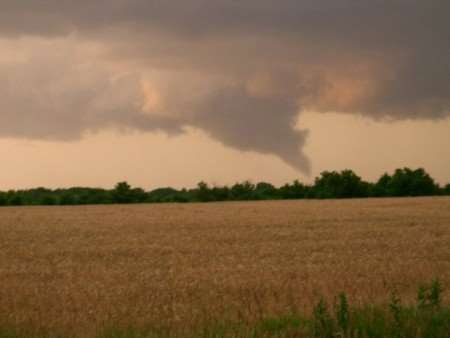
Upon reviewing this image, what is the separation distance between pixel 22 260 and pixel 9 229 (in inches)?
513

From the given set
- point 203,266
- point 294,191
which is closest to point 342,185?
point 294,191

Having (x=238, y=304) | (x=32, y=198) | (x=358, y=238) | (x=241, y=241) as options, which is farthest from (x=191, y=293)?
(x=32, y=198)

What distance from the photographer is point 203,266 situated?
61.6 ft

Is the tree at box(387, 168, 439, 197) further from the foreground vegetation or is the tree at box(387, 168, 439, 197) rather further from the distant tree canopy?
the foreground vegetation

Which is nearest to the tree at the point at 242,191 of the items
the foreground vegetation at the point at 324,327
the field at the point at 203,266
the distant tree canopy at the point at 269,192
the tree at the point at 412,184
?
the distant tree canopy at the point at 269,192

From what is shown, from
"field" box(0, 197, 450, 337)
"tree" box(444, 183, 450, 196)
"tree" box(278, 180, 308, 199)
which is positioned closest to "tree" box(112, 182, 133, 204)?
"tree" box(278, 180, 308, 199)

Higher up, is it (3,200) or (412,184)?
(412,184)

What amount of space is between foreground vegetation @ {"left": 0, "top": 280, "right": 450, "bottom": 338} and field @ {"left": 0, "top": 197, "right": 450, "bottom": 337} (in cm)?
41

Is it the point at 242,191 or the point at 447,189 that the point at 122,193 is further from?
the point at 447,189

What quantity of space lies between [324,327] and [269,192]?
6575cm

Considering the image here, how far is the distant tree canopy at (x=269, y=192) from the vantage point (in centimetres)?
7075

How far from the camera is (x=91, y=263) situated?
20328 mm

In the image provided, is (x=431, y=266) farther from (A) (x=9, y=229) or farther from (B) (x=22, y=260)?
(A) (x=9, y=229)

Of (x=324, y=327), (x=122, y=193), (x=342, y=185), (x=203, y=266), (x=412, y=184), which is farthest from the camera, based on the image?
(x=342, y=185)
